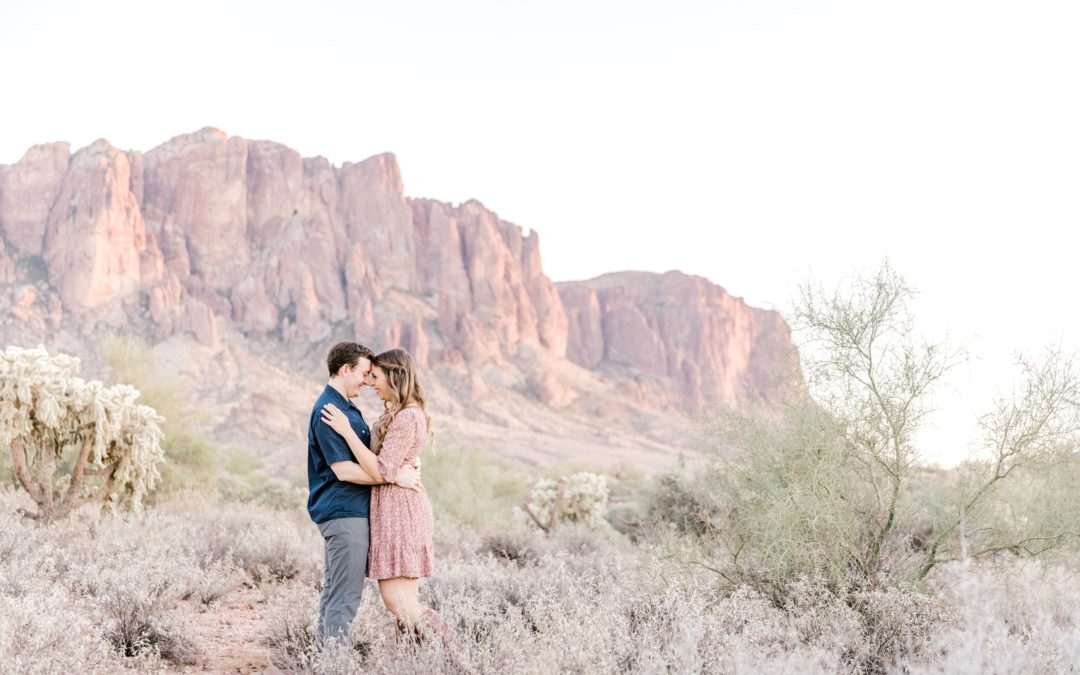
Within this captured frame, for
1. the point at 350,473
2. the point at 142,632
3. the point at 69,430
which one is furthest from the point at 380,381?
the point at 69,430

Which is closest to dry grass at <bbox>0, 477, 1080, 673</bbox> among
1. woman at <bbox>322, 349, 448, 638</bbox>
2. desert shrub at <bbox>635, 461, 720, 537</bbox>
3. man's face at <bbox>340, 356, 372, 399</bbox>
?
woman at <bbox>322, 349, 448, 638</bbox>

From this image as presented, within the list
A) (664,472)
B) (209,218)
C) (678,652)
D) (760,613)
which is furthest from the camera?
(209,218)

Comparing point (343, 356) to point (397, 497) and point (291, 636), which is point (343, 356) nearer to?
point (397, 497)

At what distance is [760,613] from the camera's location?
5211mm

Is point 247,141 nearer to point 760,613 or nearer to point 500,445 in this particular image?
point 500,445

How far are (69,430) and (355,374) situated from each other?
734cm

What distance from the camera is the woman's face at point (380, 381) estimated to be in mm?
4922

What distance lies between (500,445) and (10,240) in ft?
189

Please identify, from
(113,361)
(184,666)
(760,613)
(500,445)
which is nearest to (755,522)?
(760,613)

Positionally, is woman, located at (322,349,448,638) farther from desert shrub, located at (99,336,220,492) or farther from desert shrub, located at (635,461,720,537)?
desert shrub, located at (99,336,220,492)

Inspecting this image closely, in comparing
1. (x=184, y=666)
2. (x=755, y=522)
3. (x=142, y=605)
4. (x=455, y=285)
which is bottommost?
(x=184, y=666)

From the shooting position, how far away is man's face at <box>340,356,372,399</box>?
4.95 m

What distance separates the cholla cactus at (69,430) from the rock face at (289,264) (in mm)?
65057

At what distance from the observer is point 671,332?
120312mm
